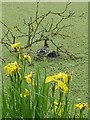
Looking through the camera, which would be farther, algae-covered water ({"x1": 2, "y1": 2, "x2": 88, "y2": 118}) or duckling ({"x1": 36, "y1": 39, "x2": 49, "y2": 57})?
duckling ({"x1": 36, "y1": 39, "x2": 49, "y2": 57})

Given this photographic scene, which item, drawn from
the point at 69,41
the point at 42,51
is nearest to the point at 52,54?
the point at 42,51

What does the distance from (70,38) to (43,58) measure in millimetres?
614

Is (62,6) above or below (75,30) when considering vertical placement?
above

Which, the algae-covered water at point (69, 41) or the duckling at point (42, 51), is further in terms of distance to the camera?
the duckling at point (42, 51)

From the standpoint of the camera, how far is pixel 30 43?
3.21m

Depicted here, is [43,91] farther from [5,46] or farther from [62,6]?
[62,6]

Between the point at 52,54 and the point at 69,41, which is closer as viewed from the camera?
the point at 52,54

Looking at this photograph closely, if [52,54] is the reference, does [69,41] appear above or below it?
above

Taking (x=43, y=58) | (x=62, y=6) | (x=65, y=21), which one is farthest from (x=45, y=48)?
(x=62, y=6)

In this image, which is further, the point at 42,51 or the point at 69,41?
the point at 69,41

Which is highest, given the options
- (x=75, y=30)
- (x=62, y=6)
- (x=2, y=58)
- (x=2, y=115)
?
(x=62, y=6)

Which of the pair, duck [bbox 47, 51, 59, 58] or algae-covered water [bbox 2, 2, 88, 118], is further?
duck [bbox 47, 51, 59, 58]

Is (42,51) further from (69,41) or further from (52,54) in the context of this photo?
(69,41)

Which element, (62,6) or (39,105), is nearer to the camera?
(39,105)
